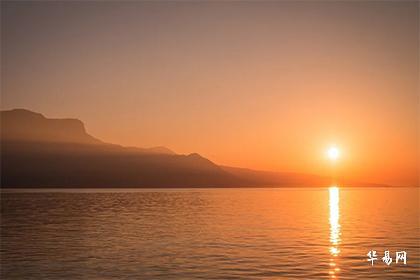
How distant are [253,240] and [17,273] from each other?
925 inches

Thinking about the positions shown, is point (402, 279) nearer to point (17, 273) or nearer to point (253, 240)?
point (253, 240)

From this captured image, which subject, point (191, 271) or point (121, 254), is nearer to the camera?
point (191, 271)

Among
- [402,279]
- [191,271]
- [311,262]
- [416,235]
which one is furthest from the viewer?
[416,235]

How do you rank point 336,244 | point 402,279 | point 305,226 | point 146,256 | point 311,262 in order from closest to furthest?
point 402,279
point 311,262
point 146,256
point 336,244
point 305,226

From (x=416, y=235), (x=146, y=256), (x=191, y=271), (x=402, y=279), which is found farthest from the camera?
(x=416, y=235)

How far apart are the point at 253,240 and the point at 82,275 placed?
68.5 ft

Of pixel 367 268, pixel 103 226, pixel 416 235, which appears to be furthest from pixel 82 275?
pixel 416 235

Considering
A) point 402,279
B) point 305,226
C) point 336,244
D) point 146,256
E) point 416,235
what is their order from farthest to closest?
point 305,226 < point 416,235 < point 336,244 < point 146,256 < point 402,279

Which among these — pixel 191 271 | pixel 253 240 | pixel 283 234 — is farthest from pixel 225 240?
pixel 191 271

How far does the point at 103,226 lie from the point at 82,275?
107ft

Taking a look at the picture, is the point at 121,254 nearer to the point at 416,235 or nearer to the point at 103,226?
the point at 103,226

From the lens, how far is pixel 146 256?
37.0 meters

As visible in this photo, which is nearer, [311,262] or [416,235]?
[311,262]

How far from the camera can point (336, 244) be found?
44.8 meters
